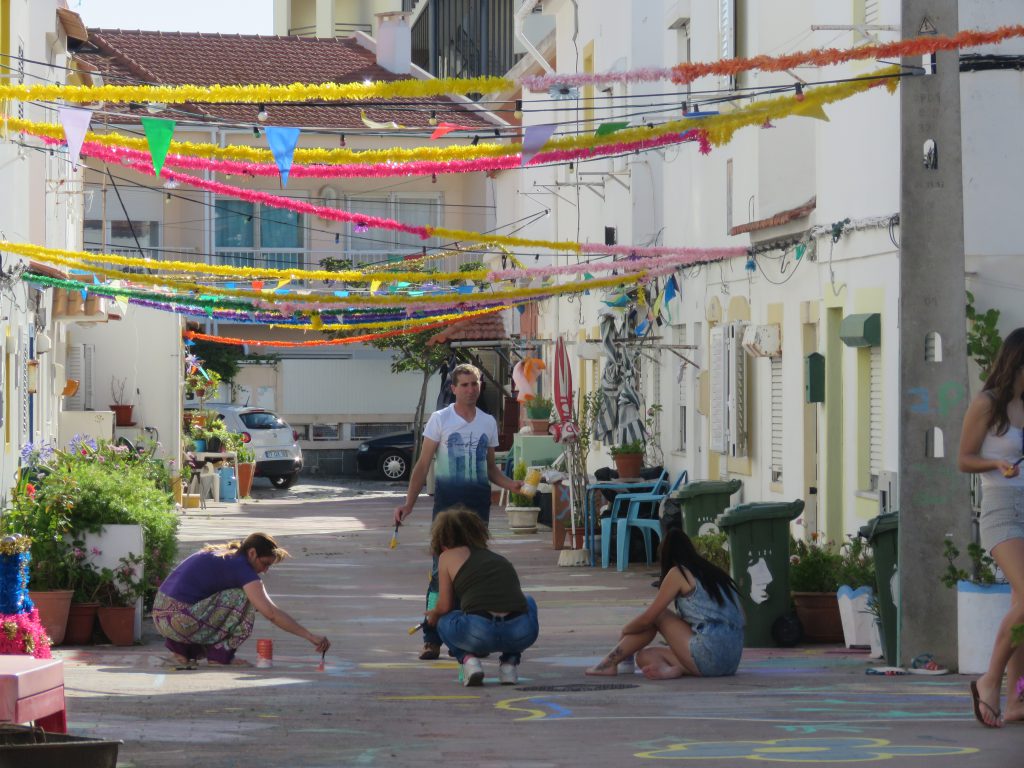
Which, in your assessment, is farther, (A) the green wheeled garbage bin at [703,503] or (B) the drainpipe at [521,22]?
(B) the drainpipe at [521,22]

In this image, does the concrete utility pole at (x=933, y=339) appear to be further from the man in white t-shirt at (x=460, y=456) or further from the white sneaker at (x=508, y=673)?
the man in white t-shirt at (x=460, y=456)

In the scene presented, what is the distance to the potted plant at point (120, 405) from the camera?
91.1ft

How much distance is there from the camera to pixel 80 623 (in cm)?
1292

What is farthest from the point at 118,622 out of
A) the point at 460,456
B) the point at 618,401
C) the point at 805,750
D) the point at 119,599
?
the point at 618,401

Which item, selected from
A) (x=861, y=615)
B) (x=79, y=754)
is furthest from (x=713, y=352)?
(x=79, y=754)

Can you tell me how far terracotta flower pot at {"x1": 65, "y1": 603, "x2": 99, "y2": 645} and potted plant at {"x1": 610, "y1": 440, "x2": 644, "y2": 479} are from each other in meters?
9.36

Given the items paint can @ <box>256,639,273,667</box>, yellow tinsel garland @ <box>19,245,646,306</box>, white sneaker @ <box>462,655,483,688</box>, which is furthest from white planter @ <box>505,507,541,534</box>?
white sneaker @ <box>462,655,483,688</box>

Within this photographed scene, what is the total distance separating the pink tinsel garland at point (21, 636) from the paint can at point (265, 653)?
1561 mm

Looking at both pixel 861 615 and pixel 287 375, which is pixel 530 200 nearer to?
pixel 287 375

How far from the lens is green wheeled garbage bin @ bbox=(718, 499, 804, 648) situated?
12211mm

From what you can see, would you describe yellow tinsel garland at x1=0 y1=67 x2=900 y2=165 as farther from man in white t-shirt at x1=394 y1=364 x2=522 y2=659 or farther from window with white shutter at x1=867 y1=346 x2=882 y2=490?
window with white shutter at x1=867 y1=346 x2=882 y2=490

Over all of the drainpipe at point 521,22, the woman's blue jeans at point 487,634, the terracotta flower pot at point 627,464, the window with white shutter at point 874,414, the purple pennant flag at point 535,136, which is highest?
the drainpipe at point 521,22

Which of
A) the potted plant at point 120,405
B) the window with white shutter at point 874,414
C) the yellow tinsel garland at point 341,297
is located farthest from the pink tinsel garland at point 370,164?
the potted plant at point 120,405

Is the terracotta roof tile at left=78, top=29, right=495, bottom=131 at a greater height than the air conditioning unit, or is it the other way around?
the terracotta roof tile at left=78, top=29, right=495, bottom=131
